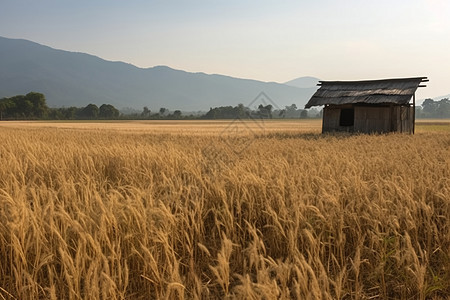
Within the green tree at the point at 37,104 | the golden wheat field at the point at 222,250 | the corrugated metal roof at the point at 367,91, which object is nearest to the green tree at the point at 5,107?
the green tree at the point at 37,104

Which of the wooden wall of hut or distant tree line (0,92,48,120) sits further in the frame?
distant tree line (0,92,48,120)

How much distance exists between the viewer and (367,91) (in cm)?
2711

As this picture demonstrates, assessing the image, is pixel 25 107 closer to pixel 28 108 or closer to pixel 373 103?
pixel 28 108

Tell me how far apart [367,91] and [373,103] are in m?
1.81

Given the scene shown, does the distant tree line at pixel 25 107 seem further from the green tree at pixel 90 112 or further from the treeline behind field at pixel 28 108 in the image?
the green tree at pixel 90 112

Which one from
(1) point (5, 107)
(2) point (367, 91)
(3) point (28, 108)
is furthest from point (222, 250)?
(1) point (5, 107)

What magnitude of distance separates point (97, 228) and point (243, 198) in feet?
5.65

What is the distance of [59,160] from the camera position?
22.8 ft

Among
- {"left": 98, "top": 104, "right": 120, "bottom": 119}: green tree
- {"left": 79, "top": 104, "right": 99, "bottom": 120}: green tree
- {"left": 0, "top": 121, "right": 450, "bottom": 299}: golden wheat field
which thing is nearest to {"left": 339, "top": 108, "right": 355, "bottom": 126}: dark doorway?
{"left": 0, "top": 121, "right": 450, "bottom": 299}: golden wheat field

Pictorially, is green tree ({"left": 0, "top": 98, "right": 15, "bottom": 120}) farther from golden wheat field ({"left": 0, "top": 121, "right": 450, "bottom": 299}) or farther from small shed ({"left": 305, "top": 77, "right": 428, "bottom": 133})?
golden wheat field ({"left": 0, "top": 121, "right": 450, "bottom": 299})

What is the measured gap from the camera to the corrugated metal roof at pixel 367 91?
25084mm

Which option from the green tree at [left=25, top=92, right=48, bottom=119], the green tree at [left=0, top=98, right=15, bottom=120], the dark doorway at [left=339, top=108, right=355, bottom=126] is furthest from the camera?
the green tree at [left=25, top=92, right=48, bottom=119]

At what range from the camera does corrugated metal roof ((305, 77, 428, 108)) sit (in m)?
25.1

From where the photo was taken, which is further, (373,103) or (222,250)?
(373,103)
